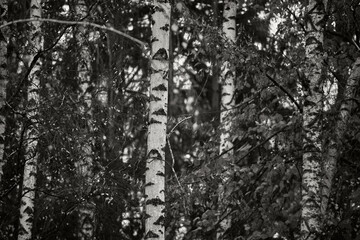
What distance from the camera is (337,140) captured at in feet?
21.0

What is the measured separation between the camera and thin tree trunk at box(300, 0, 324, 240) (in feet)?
21.4

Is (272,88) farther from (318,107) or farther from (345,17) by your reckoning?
(345,17)

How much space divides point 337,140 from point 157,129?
7.46ft

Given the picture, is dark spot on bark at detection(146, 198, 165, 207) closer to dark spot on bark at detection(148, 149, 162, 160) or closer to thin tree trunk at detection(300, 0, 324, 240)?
dark spot on bark at detection(148, 149, 162, 160)

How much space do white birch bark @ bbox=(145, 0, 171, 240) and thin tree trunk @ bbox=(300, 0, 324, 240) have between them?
70.1 inches

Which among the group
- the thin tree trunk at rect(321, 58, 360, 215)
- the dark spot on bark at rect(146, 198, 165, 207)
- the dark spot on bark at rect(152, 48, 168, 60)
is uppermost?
the dark spot on bark at rect(152, 48, 168, 60)

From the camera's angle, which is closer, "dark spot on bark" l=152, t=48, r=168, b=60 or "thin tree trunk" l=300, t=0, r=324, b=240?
"thin tree trunk" l=300, t=0, r=324, b=240

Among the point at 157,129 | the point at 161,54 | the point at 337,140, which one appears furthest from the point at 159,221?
the point at 337,140

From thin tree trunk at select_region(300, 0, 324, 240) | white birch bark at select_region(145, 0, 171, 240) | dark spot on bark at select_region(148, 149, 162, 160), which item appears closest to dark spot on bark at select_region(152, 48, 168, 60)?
white birch bark at select_region(145, 0, 171, 240)

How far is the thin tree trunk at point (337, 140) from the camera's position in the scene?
6410 mm

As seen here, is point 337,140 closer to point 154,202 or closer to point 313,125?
point 313,125

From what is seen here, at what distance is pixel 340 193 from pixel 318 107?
3.83ft

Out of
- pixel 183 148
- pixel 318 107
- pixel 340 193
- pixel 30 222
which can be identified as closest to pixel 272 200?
pixel 340 193

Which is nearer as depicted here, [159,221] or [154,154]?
[159,221]
